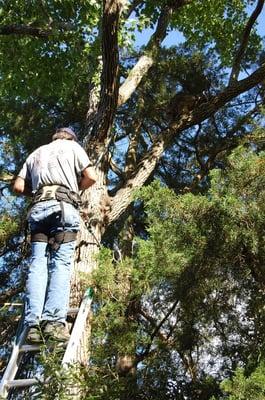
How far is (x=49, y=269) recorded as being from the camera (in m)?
3.40

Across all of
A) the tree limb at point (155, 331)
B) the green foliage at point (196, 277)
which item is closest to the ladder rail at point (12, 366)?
the green foliage at point (196, 277)

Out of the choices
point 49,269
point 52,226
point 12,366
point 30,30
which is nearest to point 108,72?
point 30,30

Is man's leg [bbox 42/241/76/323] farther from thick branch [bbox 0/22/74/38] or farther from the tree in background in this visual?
thick branch [bbox 0/22/74/38]

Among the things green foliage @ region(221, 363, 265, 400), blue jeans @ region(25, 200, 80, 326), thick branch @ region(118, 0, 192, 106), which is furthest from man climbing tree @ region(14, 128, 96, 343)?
thick branch @ region(118, 0, 192, 106)

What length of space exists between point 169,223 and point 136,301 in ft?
2.81

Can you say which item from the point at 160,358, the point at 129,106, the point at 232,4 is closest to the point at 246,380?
the point at 160,358

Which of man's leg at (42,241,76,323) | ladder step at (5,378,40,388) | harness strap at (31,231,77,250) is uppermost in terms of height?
harness strap at (31,231,77,250)

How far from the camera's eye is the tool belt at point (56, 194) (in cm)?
356

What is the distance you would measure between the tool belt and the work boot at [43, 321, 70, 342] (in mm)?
816

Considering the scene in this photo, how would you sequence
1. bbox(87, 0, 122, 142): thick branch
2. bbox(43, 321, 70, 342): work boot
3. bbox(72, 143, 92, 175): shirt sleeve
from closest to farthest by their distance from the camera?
bbox(43, 321, 70, 342): work boot
bbox(72, 143, 92, 175): shirt sleeve
bbox(87, 0, 122, 142): thick branch

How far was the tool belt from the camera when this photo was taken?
3.56 metres

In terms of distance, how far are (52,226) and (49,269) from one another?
292 millimetres

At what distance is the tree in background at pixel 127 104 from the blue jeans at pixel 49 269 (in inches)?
59.3

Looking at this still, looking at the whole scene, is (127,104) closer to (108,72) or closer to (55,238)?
(108,72)
